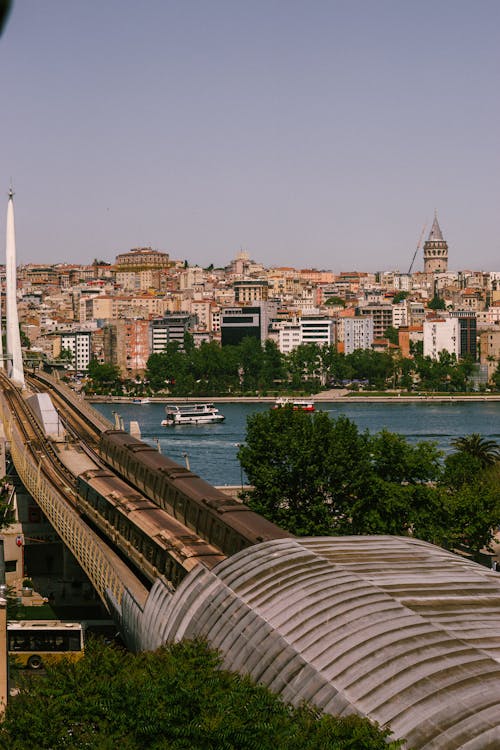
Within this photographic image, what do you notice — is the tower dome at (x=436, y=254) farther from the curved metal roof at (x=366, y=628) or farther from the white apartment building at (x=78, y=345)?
the curved metal roof at (x=366, y=628)

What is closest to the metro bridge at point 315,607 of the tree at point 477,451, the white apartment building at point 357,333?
the tree at point 477,451

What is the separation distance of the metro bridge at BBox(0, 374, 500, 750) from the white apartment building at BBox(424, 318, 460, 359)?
74.1 metres

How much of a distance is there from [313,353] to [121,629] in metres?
67.9

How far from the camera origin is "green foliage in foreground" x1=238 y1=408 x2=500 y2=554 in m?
18.1

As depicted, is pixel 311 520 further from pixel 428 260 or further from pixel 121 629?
pixel 428 260

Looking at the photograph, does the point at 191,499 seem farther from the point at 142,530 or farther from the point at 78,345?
the point at 78,345

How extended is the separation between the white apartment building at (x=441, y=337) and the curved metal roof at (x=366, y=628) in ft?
258

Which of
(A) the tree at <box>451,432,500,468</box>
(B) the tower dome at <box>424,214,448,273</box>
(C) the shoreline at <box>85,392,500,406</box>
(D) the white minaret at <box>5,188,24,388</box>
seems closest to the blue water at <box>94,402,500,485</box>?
(C) the shoreline at <box>85,392,500,406</box>

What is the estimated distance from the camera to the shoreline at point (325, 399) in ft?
233

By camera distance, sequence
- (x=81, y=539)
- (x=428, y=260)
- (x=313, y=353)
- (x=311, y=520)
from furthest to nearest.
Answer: (x=428, y=260) < (x=313, y=353) < (x=311, y=520) < (x=81, y=539)

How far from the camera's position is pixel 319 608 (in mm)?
9094

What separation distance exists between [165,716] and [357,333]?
8622cm

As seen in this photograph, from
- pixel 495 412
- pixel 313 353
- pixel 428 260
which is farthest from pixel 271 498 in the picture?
pixel 428 260

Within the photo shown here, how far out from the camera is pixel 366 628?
8.51m
